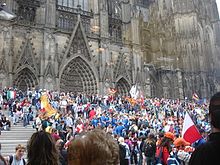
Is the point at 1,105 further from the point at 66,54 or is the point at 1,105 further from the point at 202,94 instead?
the point at 202,94

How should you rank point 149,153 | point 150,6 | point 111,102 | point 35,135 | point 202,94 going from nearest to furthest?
point 35,135, point 149,153, point 111,102, point 202,94, point 150,6

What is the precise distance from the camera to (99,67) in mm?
27172

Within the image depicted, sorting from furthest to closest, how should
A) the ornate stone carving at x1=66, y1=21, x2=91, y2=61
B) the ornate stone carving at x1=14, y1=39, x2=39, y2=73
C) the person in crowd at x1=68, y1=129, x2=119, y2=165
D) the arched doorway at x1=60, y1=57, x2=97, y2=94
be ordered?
1. the ornate stone carving at x1=66, y1=21, x2=91, y2=61
2. the arched doorway at x1=60, y1=57, x2=97, y2=94
3. the ornate stone carving at x1=14, y1=39, x2=39, y2=73
4. the person in crowd at x1=68, y1=129, x2=119, y2=165

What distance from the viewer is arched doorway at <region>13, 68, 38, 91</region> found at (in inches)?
929

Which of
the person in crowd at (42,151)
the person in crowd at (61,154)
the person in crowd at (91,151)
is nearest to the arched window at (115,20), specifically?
the person in crowd at (61,154)

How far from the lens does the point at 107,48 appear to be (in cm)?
2808

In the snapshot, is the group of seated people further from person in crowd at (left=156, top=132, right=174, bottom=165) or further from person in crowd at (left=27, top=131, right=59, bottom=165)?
person in crowd at (left=27, top=131, right=59, bottom=165)

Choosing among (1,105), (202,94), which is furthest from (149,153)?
(202,94)

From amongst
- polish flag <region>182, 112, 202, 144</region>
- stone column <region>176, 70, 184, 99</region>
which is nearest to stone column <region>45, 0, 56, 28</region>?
stone column <region>176, 70, 184, 99</region>

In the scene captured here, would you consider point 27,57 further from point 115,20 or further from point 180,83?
point 180,83

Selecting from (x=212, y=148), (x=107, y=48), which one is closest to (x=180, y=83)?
(x=107, y=48)

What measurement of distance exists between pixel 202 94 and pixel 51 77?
20673 millimetres

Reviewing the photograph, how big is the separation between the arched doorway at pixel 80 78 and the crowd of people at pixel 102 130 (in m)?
4.55

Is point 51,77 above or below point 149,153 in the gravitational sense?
above
